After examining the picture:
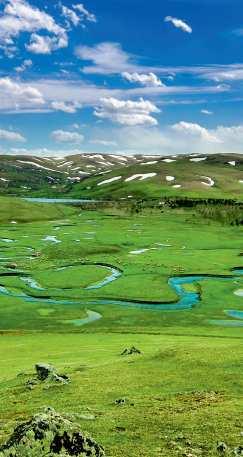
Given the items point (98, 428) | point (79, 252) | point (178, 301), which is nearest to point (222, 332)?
point (178, 301)

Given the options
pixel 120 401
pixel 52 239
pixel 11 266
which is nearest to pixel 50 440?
pixel 120 401

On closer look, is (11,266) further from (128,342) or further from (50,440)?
(50,440)

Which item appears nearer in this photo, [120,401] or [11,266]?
[120,401]

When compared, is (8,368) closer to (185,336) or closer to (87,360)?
(87,360)

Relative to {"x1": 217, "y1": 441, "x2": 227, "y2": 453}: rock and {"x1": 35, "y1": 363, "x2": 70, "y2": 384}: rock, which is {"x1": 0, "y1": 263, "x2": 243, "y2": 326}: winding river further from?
{"x1": 217, "y1": 441, "x2": 227, "y2": 453}: rock

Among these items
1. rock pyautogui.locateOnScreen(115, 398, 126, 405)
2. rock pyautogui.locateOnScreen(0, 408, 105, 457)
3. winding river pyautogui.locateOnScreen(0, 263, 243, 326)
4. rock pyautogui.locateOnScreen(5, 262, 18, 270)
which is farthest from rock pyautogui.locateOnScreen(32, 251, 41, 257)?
rock pyautogui.locateOnScreen(0, 408, 105, 457)

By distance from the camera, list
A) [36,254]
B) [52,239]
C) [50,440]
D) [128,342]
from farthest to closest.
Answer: [52,239] < [36,254] < [128,342] < [50,440]
